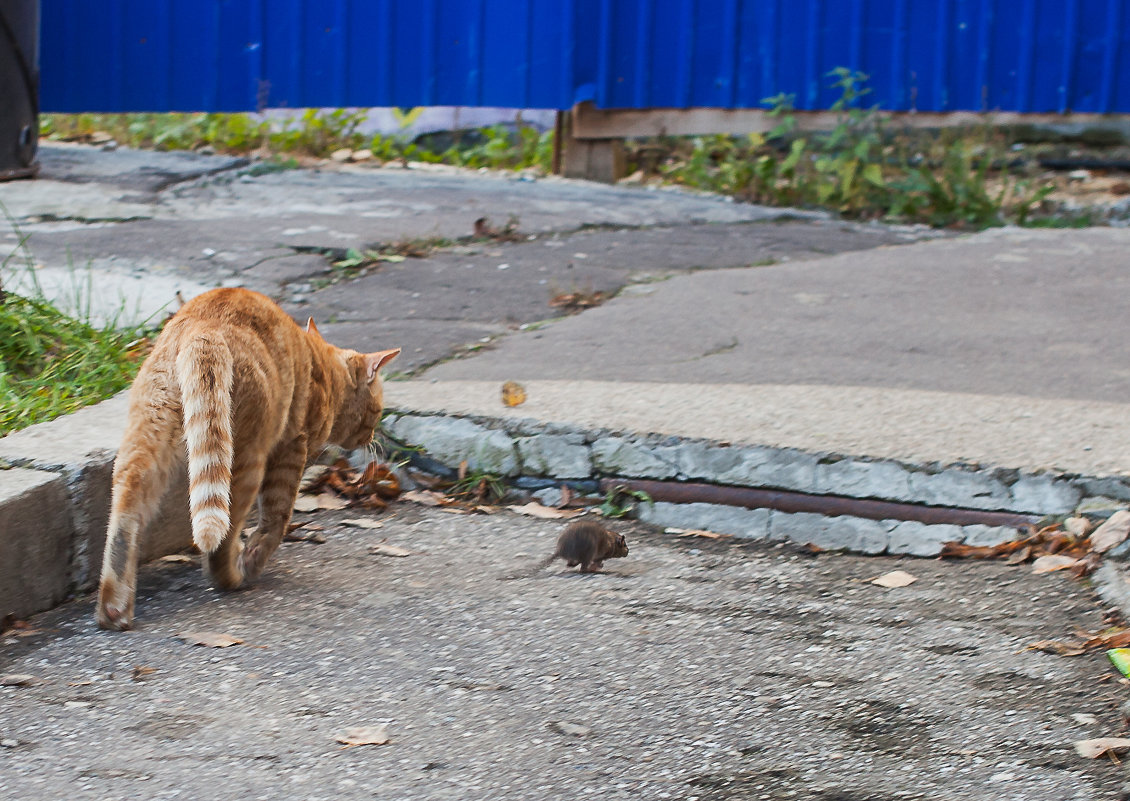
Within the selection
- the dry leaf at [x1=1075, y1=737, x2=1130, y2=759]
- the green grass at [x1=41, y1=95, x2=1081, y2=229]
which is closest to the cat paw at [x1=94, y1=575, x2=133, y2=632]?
the dry leaf at [x1=1075, y1=737, x2=1130, y2=759]

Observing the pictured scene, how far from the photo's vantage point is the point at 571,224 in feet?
22.4

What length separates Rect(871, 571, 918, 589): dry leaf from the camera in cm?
331

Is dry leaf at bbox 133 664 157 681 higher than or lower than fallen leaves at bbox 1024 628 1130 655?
lower

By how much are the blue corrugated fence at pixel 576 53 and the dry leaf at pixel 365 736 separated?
6247mm

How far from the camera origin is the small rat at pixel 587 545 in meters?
3.23

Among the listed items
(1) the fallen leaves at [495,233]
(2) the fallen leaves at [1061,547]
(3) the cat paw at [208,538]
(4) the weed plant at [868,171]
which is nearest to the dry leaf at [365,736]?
(3) the cat paw at [208,538]

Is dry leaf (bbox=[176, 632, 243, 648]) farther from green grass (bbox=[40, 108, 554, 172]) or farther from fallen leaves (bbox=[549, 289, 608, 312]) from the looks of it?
green grass (bbox=[40, 108, 554, 172])

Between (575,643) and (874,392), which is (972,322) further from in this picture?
(575,643)

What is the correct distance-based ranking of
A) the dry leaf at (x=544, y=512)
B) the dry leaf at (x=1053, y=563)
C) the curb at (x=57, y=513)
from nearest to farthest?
the curb at (x=57, y=513) < the dry leaf at (x=1053, y=563) < the dry leaf at (x=544, y=512)

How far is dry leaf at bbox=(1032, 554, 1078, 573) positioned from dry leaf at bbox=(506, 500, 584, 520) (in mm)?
1398

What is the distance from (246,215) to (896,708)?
5043mm

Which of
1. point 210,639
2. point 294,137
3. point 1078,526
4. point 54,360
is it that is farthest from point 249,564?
point 294,137

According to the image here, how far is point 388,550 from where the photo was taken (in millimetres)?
3506

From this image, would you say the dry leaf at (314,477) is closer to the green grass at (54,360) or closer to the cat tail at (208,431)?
the green grass at (54,360)
